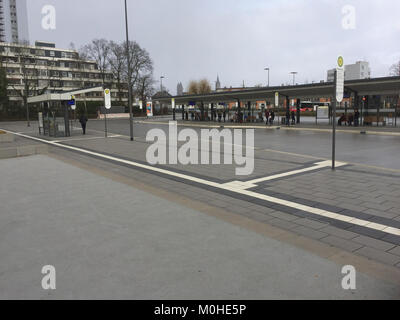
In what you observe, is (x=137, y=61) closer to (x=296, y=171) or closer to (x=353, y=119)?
(x=353, y=119)

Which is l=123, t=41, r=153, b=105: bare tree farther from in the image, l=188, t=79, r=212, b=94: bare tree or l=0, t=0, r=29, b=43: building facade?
l=0, t=0, r=29, b=43: building facade

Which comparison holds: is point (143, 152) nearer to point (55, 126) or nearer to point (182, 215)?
point (182, 215)

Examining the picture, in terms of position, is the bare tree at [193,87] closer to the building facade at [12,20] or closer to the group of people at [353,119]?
the group of people at [353,119]

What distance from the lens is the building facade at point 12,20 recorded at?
428 ft

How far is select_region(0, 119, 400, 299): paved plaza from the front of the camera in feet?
10.8

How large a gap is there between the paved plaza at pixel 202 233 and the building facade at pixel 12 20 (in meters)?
145

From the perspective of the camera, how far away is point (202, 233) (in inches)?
185

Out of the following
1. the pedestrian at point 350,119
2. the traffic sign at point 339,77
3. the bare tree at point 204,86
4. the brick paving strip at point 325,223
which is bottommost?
the brick paving strip at point 325,223

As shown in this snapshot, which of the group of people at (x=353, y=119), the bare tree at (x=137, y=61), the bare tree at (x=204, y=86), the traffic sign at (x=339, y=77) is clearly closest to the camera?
the traffic sign at (x=339, y=77)

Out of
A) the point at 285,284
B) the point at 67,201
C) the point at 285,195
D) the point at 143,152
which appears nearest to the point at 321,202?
the point at 285,195

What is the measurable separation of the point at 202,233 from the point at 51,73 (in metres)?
69.8

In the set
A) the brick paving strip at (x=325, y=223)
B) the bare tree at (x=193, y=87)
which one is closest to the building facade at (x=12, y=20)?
the bare tree at (x=193, y=87)

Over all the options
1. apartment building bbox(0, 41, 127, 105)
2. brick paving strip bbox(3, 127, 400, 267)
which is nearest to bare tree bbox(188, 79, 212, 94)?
apartment building bbox(0, 41, 127, 105)

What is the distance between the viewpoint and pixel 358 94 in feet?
91.9
